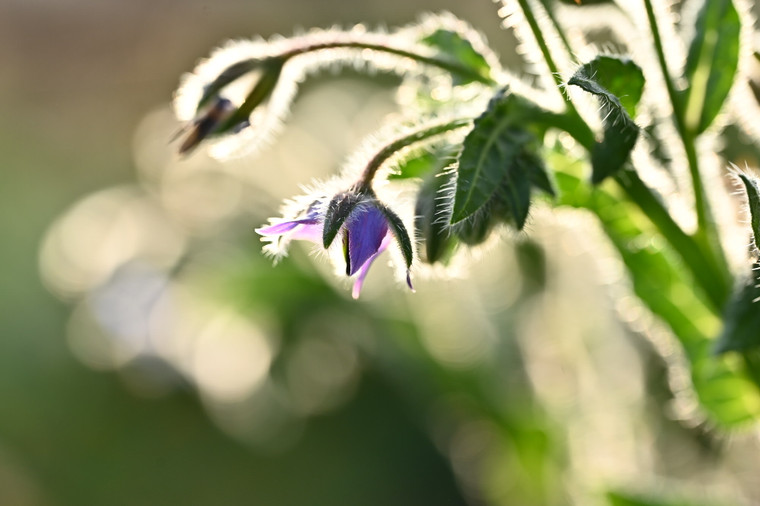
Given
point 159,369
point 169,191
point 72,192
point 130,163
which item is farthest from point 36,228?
point 159,369

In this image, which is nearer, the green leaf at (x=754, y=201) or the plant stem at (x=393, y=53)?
the green leaf at (x=754, y=201)

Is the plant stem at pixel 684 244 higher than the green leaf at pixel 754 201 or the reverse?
the reverse

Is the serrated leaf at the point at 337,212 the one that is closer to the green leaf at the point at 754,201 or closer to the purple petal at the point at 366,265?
the purple petal at the point at 366,265

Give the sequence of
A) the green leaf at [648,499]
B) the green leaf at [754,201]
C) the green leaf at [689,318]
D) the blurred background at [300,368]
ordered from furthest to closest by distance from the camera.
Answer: the blurred background at [300,368]
the green leaf at [648,499]
the green leaf at [689,318]
the green leaf at [754,201]

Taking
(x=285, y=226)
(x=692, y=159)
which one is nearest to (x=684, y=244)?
(x=692, y=159)

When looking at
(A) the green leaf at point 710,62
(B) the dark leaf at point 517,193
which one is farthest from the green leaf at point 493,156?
(A) the green leaf at point 710,62

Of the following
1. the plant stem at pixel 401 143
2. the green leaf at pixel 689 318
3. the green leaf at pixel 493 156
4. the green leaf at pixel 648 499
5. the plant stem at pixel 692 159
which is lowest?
the green leaf at pixel 648 499

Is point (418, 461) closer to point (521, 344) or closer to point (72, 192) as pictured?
point (521, 344)
